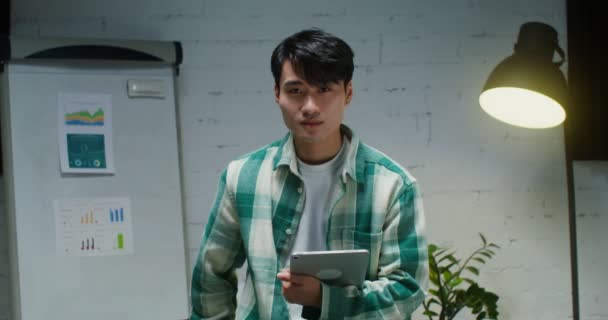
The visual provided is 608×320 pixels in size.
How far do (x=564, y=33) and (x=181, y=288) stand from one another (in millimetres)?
1764

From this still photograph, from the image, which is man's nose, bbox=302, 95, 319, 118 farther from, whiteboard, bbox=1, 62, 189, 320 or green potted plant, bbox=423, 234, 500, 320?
green potted plant, bbox=423, 234, 500, 320

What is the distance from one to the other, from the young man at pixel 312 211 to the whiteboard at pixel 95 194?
0.72 m

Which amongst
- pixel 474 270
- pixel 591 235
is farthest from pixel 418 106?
pixel 591 235

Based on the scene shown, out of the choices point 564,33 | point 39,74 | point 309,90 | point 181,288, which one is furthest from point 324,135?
point 564,33

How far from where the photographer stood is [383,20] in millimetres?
2506

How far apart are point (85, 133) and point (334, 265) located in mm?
1198

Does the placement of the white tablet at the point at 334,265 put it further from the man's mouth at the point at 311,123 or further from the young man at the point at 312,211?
the man's mouth at the point at 311,123

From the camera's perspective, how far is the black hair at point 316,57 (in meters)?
1.33

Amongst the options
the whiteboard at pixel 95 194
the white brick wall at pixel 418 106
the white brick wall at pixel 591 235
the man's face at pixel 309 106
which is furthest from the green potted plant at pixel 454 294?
the man's face at pixel 309 106

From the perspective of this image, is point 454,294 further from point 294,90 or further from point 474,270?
point 294,90

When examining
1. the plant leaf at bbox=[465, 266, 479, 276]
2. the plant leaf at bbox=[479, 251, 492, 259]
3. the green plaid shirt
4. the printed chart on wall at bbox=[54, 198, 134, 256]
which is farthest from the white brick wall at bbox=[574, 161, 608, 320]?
the printed chart on wall at bbox=[54, 198, 134, 256]

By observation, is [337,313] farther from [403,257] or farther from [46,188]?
[46,188]

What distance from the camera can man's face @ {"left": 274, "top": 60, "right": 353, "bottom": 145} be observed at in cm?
133

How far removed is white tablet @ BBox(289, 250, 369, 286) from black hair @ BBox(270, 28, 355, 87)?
36cm
